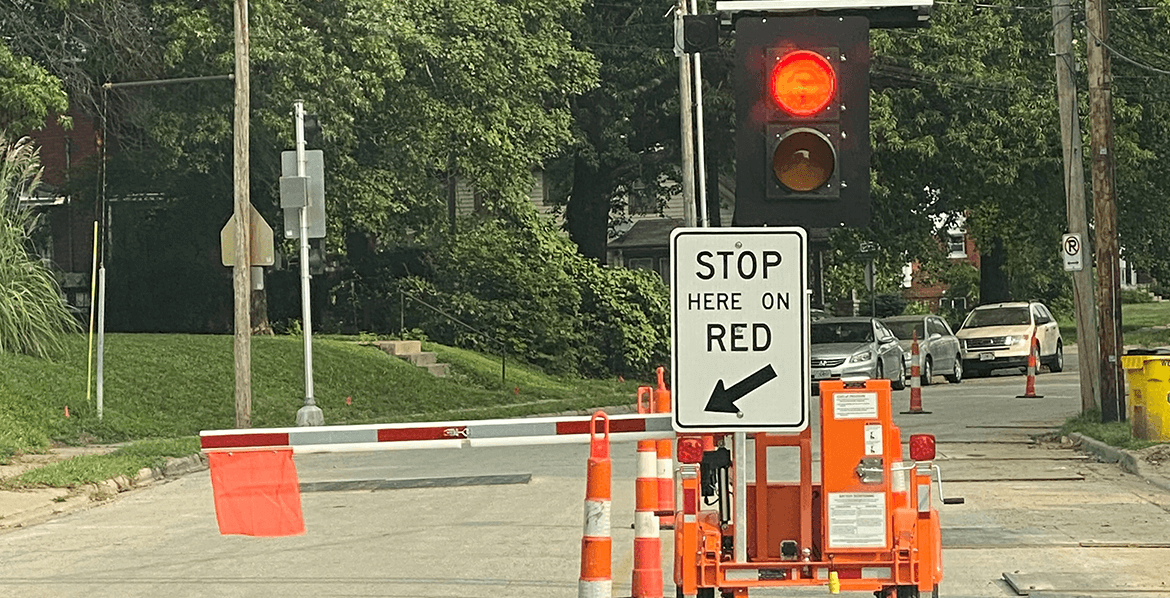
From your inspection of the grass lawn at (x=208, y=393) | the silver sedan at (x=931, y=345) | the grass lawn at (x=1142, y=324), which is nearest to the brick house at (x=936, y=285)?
the grass lawn at (x=1142, y=324)

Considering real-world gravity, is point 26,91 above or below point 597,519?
above

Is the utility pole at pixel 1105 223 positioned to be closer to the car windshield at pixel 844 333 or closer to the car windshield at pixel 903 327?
the car windshield at pixel 844 333

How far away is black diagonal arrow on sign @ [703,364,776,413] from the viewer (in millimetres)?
7574

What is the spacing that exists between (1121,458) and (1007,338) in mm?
18429

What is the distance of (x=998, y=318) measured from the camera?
1473 inches

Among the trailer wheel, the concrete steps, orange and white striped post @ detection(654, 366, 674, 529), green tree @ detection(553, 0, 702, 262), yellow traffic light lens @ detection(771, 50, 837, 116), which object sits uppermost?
green tree @ detection(553, 0, 702, 262)

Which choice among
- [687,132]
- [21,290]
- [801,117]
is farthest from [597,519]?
[687,132]

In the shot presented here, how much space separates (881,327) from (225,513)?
23758 mm

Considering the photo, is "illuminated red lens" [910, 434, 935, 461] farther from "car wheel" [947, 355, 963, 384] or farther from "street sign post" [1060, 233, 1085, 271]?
"car wheel" [947, 355, 963, 384]

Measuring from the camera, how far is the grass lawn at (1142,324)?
4602 cm

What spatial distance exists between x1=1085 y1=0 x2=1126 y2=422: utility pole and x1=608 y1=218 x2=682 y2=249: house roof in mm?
35530

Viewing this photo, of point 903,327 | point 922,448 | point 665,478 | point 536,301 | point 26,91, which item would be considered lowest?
point 665,478

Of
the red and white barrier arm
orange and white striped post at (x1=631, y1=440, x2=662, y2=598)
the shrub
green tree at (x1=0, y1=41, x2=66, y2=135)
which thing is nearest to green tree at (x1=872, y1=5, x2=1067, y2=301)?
the shrub

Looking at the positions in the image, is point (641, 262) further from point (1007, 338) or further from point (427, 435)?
point (427, 435)
